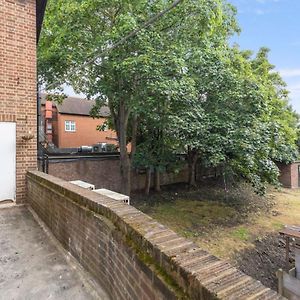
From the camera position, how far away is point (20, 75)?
604cm

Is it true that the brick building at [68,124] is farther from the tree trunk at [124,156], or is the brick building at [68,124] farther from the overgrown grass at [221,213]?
the overgrown grass at [221,213]

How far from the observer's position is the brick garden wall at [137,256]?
1.48 meters

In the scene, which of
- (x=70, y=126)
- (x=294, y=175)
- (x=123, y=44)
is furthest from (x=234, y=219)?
(x=70, y=126)

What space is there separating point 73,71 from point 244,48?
535 inches

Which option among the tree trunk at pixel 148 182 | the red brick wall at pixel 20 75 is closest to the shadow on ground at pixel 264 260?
the red brick wall at pixel 20 75

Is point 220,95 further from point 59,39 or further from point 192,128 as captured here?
point 59,39

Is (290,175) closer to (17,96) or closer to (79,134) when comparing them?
(17,96)

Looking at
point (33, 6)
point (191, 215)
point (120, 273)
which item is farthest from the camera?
point (191, 215)

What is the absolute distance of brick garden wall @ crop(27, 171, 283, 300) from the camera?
1.48 meters

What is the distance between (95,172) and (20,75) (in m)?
6.27

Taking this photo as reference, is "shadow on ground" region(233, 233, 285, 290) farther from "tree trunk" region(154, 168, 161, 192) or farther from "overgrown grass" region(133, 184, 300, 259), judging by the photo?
Answer: "tree trunk" region(154, 168, 161, 192)

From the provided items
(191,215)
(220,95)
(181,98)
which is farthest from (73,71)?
(191,215)

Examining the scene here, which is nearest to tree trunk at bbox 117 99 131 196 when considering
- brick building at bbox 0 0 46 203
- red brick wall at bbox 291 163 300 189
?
brick building at bbox 0 0 46 203

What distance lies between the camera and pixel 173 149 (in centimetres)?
1234
